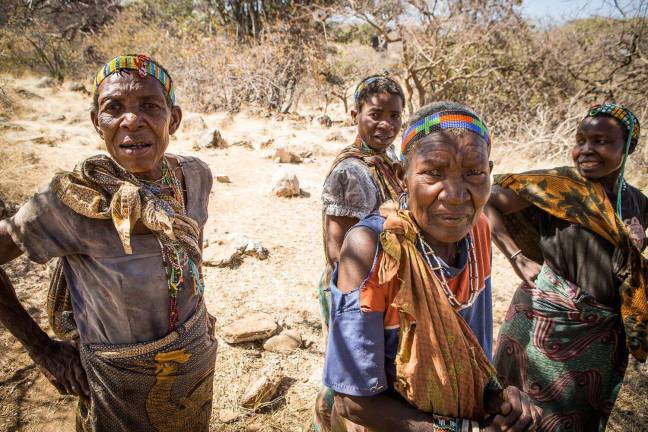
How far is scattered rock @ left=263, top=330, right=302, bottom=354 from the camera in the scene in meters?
3.08

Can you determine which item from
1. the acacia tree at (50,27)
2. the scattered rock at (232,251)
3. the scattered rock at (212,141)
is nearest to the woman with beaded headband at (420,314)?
the scattered rock at (232,251)

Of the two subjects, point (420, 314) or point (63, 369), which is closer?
point (420, 314)

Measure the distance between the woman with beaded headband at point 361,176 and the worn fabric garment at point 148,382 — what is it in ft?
2.02

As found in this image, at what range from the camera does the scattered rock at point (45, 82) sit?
41.4 ft

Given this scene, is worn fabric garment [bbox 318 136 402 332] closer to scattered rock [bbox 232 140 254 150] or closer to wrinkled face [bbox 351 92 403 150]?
wrinkled face [bbox 351 92 403 150]

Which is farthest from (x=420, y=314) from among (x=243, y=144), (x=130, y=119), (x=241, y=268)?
(x=243, y=144)

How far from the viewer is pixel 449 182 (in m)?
1.18

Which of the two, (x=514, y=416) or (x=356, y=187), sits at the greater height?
(x=356, y=187)

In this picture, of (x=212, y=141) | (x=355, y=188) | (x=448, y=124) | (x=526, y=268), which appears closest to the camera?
(x=448, y=124)

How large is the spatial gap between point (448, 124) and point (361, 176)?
90 cm

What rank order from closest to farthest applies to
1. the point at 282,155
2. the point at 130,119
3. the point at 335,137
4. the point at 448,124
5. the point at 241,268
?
the point at 448,124
the point at 130,119
the point at 241,268
the point at 282,155
the point at 335,137

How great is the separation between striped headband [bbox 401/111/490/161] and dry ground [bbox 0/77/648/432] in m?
2.01

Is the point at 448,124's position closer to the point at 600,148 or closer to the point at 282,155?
the point at 600,148

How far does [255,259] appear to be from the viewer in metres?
4.47
